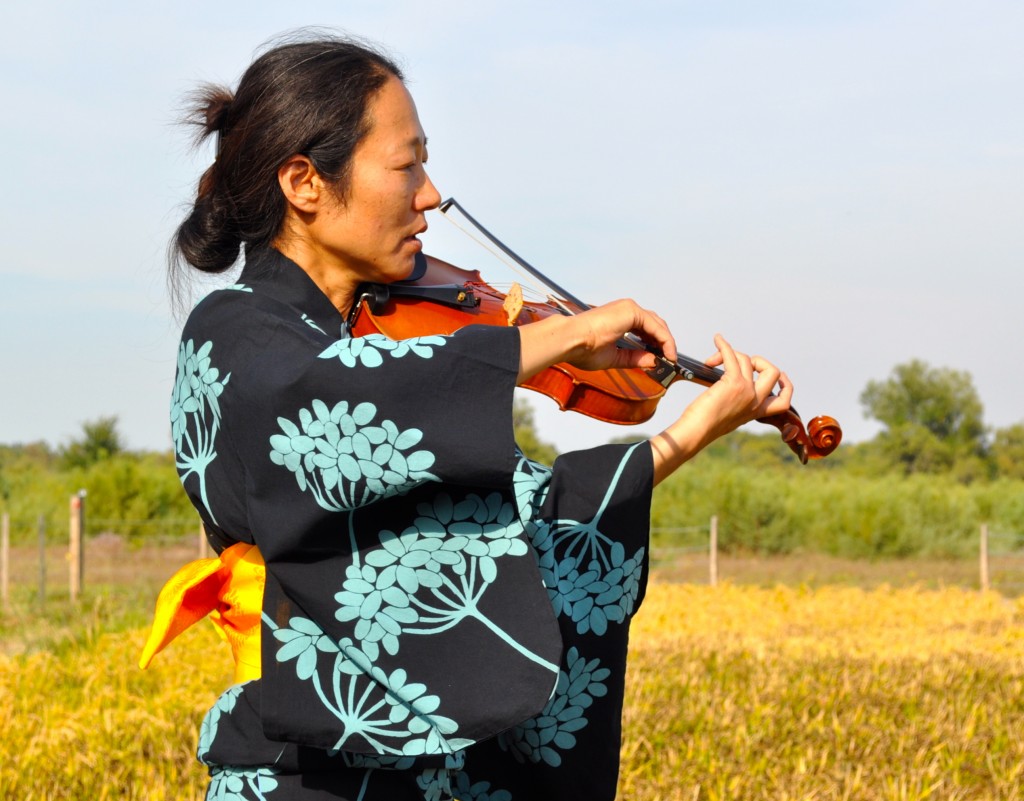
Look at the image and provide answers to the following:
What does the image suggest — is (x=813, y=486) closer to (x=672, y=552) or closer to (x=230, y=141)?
(x=672, y=552)

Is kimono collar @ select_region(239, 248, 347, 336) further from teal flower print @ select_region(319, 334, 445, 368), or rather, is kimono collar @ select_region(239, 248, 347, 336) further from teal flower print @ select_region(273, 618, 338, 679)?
teal flower print @ select_region(273, 618, 338, 679)

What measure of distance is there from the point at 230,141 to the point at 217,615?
615mm

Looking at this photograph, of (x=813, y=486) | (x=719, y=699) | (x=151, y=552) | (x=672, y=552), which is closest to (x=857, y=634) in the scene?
(x=719, y=699)

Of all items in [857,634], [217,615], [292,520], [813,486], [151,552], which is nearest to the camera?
[292,520]

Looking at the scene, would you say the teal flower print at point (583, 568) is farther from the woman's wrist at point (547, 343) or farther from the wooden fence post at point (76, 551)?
the wooden fence post at point (76, 551)

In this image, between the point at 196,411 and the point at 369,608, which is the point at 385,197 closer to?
the point at 196,411

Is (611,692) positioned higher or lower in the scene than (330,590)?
lower

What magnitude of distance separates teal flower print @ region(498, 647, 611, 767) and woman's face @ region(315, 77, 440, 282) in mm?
565

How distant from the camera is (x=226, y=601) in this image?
143 cm

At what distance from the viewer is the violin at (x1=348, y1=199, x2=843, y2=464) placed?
1.67 m

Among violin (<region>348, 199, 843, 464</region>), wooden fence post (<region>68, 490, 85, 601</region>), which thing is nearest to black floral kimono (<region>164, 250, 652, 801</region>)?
violin (<region>348, 199, 843, 464</region>)

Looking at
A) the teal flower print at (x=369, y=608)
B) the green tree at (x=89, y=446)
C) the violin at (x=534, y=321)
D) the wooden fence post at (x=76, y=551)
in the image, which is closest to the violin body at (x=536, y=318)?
the violin at (x=534, y=321)

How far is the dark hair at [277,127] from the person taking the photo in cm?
144

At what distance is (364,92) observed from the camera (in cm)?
146
